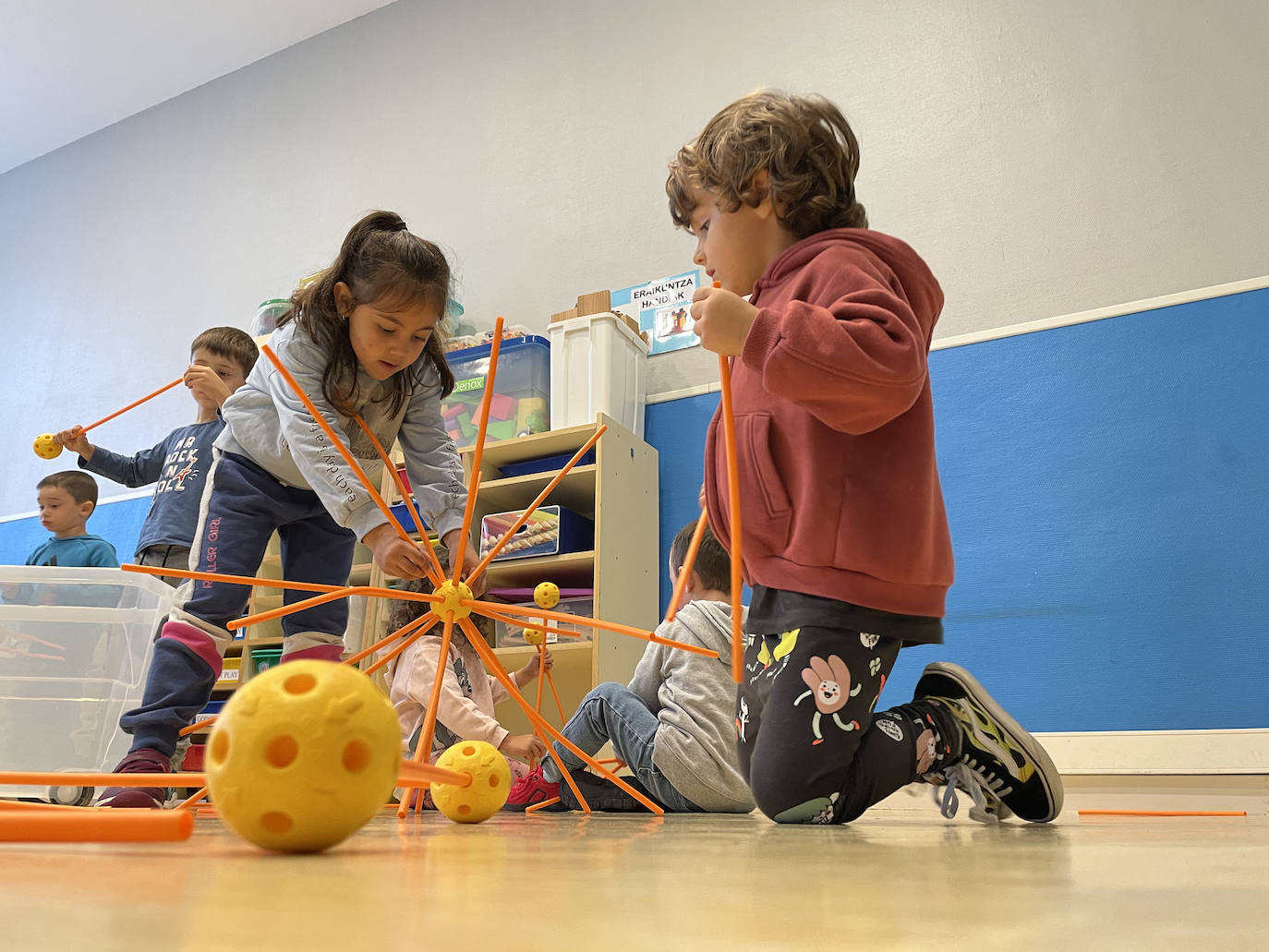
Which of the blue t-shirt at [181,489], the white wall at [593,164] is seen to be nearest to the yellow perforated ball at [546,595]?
the blue t-shirt at [181,489]

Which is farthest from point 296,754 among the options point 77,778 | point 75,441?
point 75,441

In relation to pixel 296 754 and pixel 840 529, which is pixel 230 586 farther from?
pixel 296 754

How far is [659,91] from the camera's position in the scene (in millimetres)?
2957

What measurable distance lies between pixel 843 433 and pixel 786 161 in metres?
0.32

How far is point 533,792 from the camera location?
1478 millimetres

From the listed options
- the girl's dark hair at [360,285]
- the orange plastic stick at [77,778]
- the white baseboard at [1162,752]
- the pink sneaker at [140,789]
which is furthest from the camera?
the white baseboard at [1162,752]

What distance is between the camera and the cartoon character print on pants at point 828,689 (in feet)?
3.13

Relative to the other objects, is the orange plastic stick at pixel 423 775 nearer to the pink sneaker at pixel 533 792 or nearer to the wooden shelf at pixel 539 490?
the pink sneaker at pixel 533 792

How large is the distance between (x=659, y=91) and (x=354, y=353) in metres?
1.93

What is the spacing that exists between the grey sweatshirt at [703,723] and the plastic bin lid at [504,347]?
4.39 ft

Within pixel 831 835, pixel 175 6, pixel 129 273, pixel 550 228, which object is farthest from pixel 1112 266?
pixel 129 273

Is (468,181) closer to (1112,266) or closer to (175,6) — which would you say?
(175,6)

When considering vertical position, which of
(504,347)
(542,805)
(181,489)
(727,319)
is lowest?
(542,805)

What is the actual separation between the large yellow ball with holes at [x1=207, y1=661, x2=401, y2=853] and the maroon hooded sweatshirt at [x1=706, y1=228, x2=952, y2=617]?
52cm
